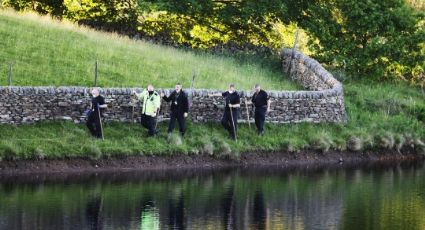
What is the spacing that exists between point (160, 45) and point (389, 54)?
9.69 meters

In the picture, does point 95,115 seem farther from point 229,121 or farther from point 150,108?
point 229,121

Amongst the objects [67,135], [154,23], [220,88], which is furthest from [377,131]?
[154,23]

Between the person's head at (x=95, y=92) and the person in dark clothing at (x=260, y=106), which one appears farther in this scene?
the person in dark clothing at (x=260, y=106)

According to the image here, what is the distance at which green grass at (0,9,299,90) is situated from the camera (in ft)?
124

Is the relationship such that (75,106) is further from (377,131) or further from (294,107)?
(377,131)

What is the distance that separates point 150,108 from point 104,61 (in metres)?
6.15

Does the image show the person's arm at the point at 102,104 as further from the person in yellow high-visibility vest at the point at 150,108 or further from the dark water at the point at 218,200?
the dark water at the point at 218,200

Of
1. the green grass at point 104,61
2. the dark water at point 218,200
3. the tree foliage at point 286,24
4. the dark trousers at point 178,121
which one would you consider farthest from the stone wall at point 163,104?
the tree foliage at point 286,24

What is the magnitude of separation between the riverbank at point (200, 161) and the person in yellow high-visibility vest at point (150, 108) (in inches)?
53.1

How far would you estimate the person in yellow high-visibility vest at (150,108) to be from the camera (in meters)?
34.7

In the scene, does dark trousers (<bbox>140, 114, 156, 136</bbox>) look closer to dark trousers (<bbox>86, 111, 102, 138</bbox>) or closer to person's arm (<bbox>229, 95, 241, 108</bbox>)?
dark trousers (<bbox>86, 111, 102, 138</bbox>)

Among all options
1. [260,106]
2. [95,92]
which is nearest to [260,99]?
[260,106]

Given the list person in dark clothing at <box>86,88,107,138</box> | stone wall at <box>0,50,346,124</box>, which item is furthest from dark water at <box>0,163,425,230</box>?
stone wall at <box>0,50,346,124</box>

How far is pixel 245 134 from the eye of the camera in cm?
3656
